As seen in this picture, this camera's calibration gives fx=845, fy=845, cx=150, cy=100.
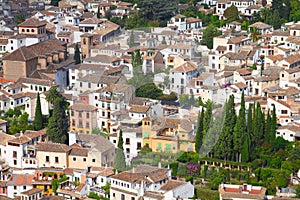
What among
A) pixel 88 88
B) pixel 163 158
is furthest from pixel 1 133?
pixel 163 158

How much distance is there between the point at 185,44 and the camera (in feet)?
56.5

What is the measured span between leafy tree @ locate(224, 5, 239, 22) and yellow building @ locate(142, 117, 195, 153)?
7.79 m

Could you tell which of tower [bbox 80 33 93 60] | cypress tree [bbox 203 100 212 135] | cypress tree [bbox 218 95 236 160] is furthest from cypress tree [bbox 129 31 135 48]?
cypress tree [bbox 203 100 212 135]

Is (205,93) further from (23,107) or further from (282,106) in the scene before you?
(23,107)

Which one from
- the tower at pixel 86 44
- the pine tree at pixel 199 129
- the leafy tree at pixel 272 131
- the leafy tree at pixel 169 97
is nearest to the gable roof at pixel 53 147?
the leafy tree at pixel 169 97

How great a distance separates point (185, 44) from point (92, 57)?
1914 mm

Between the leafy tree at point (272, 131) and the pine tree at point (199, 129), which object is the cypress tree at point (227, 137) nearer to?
the pine tree at point (199, 129)

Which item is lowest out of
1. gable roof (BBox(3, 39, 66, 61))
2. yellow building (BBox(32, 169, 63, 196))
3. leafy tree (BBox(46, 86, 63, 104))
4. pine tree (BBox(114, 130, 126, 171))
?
yellow building (BBox(32, 169, 63, 196))

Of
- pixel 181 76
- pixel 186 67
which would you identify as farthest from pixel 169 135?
pixel 186 67

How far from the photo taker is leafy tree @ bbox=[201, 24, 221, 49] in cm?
1822

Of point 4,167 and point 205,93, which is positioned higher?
point 205,93

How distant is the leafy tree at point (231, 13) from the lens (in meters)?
20.3

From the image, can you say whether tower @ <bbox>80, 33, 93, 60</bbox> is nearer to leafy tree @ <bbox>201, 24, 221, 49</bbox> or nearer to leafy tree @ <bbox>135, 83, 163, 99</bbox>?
leafy tree @ <bbox>201, 24, 221, 49</bbox>

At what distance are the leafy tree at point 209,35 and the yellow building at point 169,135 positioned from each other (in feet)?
18.1
